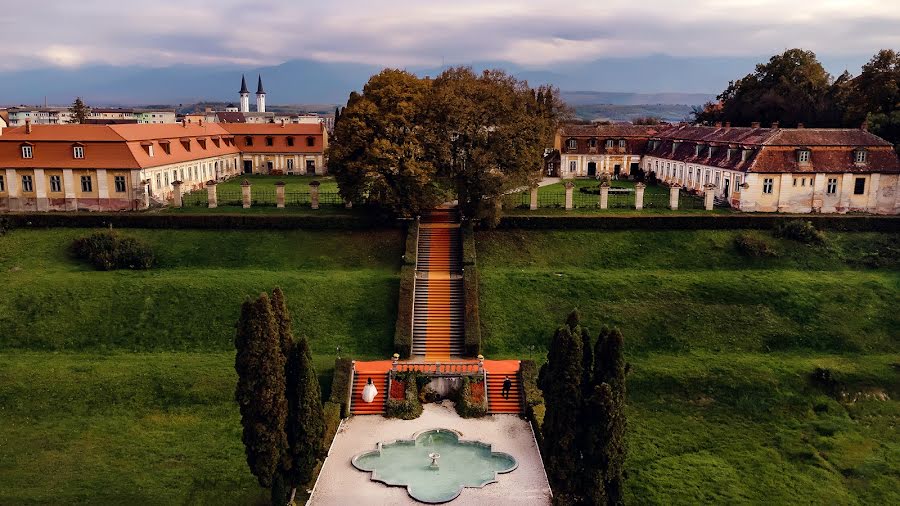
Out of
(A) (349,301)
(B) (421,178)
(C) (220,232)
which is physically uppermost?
(B) (421,178)

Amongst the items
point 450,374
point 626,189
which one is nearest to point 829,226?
point 626,189

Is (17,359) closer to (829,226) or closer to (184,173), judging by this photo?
(184,173)

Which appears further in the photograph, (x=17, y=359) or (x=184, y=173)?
(x=184, y=173)

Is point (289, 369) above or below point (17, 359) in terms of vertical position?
above

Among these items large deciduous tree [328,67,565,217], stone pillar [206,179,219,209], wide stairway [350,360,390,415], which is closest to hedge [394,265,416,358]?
wide stairway [350,360,390,415]

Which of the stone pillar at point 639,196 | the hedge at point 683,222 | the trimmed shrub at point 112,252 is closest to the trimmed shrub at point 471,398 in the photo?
the hedge at point 683,222

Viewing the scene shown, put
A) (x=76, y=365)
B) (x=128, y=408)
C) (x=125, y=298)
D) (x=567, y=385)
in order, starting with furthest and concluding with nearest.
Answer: (x=125, y=298) < (x=76, y=365) < (x=128, y=408) < (x=567, y=385)

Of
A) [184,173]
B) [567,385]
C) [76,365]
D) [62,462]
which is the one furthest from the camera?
[184,173]

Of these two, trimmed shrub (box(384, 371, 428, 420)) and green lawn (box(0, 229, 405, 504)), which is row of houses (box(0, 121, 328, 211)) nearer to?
green lawn (box(0, 229, 405, 504))
